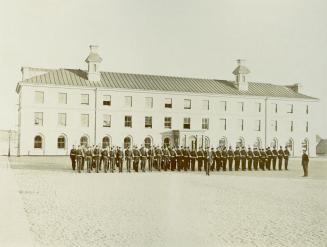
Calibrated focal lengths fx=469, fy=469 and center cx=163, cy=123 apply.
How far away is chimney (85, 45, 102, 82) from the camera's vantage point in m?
48.2

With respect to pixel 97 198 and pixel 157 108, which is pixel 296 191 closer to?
pixel 97 198

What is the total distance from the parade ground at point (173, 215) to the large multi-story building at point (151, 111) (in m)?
29.3

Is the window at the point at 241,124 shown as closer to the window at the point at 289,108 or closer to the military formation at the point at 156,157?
the window at the point at 289,108

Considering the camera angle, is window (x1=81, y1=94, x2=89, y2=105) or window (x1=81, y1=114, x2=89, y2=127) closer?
window (x1=81, y1=114, x2=89, y2=127)

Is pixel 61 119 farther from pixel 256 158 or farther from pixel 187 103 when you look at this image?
pixel 256 158

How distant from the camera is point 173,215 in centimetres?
1003

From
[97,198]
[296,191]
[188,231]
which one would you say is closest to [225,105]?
[296,191]

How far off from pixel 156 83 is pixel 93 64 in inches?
282

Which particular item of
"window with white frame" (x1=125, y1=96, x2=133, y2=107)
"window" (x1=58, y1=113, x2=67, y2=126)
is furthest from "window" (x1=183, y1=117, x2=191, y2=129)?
"window" (x1=58, y1=113, x2=67, y2=126)

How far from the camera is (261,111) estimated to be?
5478 centimetres

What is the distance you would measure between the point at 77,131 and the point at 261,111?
21.9 m

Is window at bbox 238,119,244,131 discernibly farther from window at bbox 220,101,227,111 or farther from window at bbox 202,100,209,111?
window at bbox 202,100,209,111

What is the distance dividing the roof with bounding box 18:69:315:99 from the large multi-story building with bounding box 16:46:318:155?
101 mm

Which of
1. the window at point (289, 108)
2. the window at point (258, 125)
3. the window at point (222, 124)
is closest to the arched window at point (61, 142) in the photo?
the window at point (222, 124)
